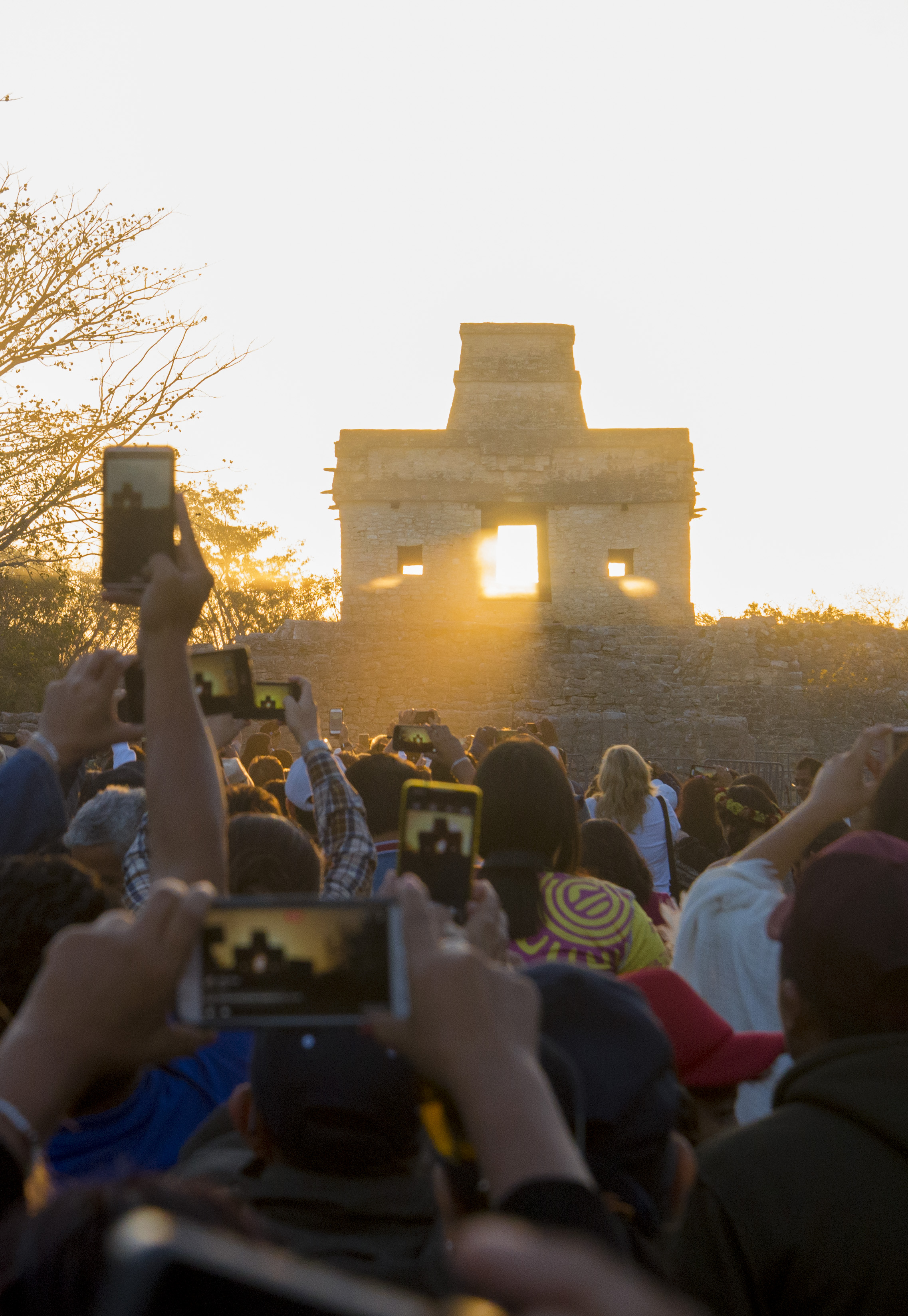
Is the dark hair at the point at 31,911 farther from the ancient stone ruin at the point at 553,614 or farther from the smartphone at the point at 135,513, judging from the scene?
the ancient stone ruin at the point at 553,614

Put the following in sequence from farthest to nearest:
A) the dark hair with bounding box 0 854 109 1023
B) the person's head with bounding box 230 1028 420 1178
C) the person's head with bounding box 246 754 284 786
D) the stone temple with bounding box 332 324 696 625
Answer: the stone temple with bounding box 332 324 696 625 < the person's head with bounding box 246 754 284 786 < the dark hair with bounding box 0 854 109 1023 < the person's head with bounding box 230 1028 420 1178

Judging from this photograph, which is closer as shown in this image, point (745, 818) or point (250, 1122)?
point (250, 1122)

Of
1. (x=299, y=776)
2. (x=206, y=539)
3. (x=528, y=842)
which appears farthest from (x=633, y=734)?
(x=206, y=539)

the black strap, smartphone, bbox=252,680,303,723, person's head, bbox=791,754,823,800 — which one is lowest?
the black strap

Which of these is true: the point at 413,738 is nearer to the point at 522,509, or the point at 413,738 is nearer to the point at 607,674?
the point at 607,674

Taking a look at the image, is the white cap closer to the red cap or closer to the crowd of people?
the crowd of people

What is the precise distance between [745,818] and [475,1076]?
4.79 m

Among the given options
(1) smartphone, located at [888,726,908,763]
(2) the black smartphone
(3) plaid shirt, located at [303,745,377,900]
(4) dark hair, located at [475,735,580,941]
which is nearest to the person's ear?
(4) dark hair, located at [475,735,580,941]

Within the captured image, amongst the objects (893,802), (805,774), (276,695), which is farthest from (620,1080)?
(805,774)

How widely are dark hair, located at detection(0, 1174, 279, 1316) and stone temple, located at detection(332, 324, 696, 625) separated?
2908cm

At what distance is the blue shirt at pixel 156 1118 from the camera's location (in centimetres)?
186

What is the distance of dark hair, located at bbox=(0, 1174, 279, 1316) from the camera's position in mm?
841

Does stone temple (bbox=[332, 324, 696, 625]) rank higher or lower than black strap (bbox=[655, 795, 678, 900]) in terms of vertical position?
higher

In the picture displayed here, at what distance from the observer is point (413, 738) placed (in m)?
7.99
